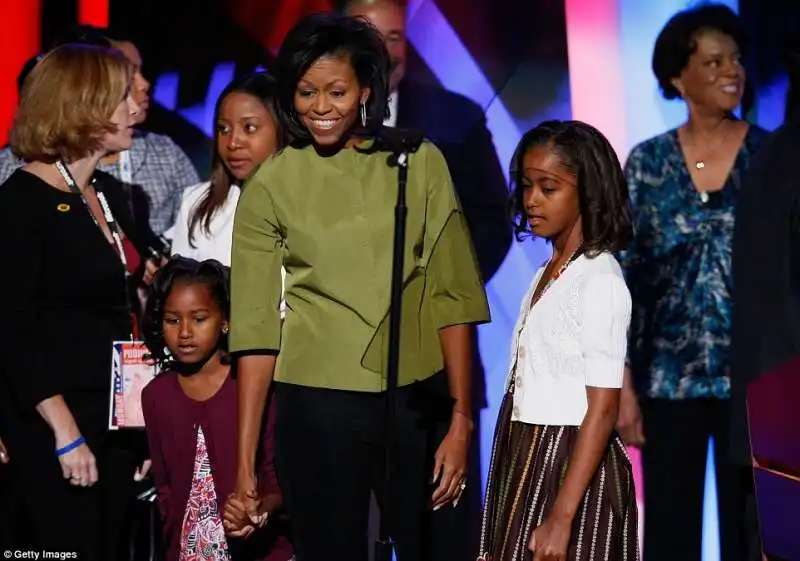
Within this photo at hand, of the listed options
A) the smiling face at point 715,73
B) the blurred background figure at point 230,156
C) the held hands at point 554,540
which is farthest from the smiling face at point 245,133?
the held hands at point 554,540

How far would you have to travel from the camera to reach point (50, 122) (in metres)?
4.01

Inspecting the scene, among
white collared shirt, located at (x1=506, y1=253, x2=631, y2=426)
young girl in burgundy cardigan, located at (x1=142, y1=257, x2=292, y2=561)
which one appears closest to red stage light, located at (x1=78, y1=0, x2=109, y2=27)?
young girl in burgundy cardigan, located at (x1=142, y1=257, x2=292, y2=561)

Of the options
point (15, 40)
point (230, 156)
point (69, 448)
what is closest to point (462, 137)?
point (230, 156)

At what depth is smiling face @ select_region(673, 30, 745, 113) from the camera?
175 inches

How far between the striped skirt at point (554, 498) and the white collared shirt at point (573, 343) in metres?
0.05

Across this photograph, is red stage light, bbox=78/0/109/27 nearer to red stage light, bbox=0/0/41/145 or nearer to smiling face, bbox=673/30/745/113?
red stage light, bbox=0/0/41/145

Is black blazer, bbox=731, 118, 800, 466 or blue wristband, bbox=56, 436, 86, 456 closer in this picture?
blue wristband, bbox=56, 436, 86, 456

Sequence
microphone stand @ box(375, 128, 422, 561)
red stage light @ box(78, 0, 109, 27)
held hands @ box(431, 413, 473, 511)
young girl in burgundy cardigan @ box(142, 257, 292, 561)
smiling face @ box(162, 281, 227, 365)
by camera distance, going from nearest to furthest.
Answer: microphone stand @ box(375, 128, 422, 561), held hands @ box(431, 413, 473, 511), young girl in burgundy cardigan @ box(142, 257, 292, 561), smiling face @ box(162, 281, 227, 365), red stage light @ box(78, 0, 109, 27)

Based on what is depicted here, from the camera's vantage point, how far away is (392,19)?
480 cm

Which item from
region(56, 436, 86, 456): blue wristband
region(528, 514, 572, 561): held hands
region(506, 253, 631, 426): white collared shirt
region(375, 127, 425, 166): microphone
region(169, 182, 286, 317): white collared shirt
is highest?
region(375, 127, 425, 166): microphone

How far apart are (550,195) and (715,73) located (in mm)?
1549

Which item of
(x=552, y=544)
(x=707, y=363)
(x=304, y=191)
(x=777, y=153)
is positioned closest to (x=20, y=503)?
(x=304, y=191)

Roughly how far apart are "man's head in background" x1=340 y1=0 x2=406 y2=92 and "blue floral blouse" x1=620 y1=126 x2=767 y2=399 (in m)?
0.97

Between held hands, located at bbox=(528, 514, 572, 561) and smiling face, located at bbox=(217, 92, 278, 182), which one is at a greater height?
smiling face, located at bbox=(217, 92, 278, 182)
